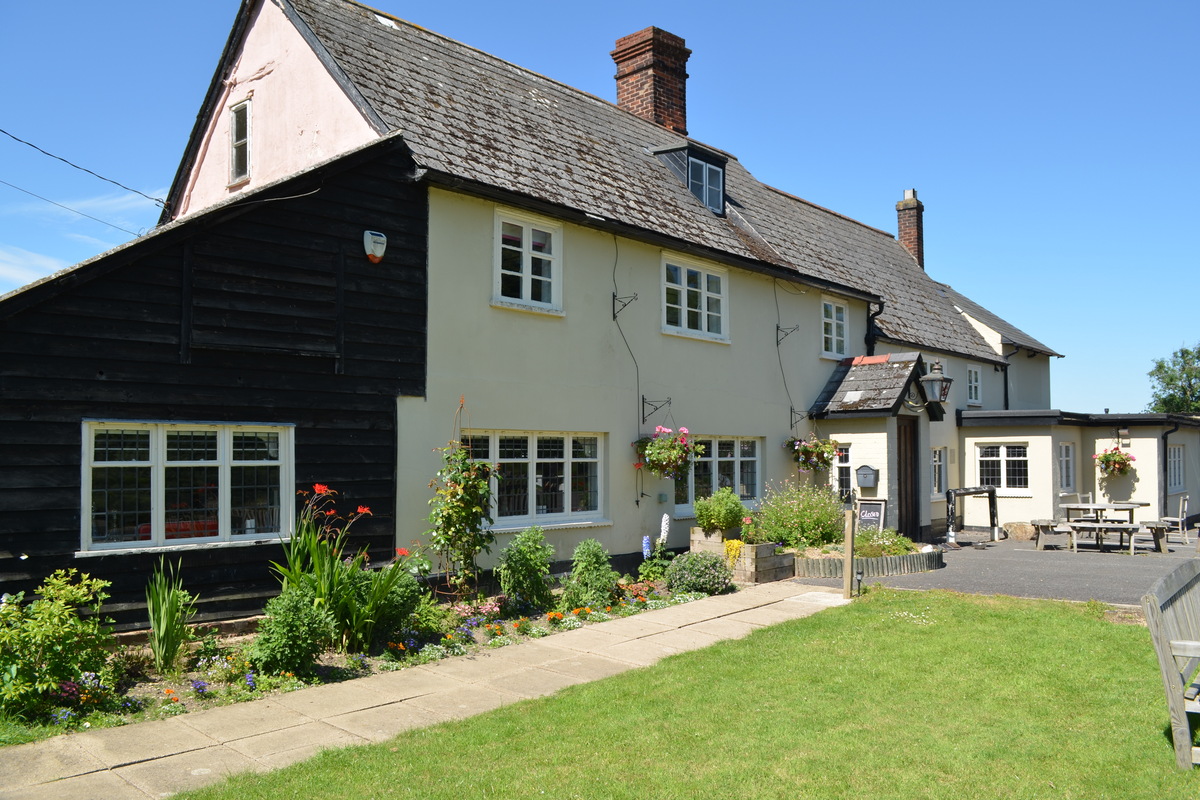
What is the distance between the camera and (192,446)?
32.2 ft

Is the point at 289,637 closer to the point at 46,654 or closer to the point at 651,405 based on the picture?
the point at 46,654

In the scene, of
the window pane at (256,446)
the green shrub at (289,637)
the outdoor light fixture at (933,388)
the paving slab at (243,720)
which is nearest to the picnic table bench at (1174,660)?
the paving slab at (243,720)

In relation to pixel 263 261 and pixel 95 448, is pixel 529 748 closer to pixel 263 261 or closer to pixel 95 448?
pixel 95 448

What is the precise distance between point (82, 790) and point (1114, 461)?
986 inches

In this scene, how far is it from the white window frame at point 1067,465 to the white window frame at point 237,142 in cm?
2047

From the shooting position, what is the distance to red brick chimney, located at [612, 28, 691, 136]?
69.7 feet

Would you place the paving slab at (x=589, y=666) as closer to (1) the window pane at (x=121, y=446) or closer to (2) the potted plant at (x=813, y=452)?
(1) the window pane at (x=121, y=446)

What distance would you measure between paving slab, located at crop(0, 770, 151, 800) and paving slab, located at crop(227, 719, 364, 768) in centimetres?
84

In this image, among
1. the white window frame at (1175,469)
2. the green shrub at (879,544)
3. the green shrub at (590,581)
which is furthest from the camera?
the white window frame at (1175,469)

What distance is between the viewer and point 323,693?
823 centimetres

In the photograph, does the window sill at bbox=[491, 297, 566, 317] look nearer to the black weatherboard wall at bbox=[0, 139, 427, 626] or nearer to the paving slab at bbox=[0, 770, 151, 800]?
the black weatherboard wall at bbox=[0, 139, 427, 626]

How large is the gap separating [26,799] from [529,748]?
3.21 meters

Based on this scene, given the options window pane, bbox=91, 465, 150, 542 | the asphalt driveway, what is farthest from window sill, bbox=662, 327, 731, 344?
window pane, bbox=91, 465, 150, 542

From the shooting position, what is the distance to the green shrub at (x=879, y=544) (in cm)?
1527
